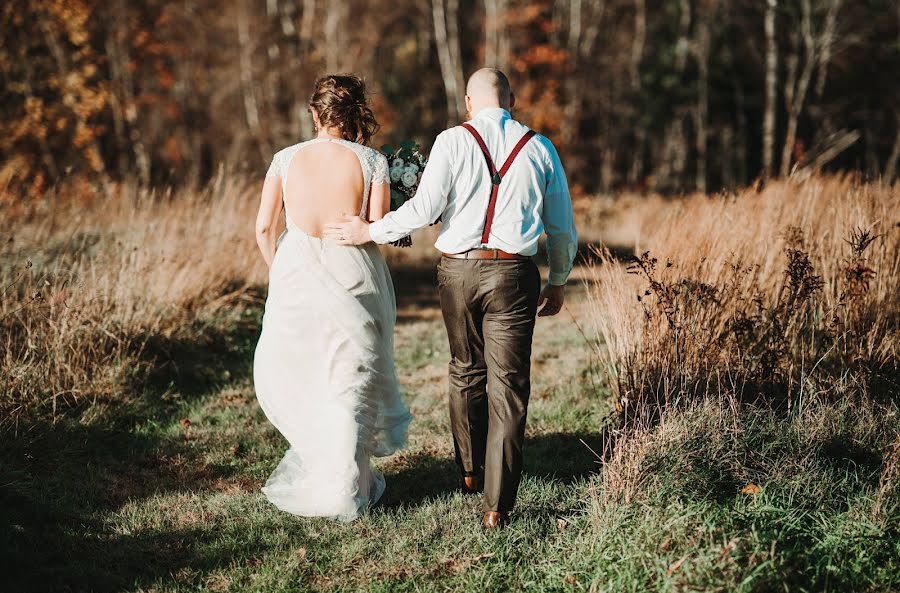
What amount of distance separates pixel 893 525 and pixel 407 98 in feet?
89.3

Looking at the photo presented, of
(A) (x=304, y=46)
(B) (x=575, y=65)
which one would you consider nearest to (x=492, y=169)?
(A) (x=304, y=46)

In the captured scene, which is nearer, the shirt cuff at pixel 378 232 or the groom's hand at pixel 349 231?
the shirt cuff at pixel 378 232

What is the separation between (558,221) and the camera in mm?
3822

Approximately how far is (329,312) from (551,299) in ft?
3.92

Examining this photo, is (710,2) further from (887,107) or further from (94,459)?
(94,459)

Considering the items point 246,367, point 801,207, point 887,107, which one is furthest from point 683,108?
point 246,367

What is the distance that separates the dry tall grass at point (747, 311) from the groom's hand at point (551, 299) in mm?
813

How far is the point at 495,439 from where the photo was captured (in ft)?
12.5

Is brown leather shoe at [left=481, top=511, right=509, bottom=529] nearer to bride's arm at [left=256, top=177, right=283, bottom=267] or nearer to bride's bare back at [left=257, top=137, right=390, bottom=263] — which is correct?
bride's bare back at [left=257, top=137, right=390, bottom=263]

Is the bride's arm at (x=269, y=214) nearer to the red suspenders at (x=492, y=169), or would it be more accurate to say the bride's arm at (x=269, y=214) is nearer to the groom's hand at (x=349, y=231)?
the groom's hand at (x=349, y=231)

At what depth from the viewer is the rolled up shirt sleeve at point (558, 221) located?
3760 millimetres

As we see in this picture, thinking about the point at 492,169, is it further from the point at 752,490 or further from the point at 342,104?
the point at 752,490

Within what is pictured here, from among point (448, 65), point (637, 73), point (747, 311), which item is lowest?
point (747, 311)

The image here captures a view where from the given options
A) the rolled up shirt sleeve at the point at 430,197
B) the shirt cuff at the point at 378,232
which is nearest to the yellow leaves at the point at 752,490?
the rolled up shirt sleeve at the point at 430,197
